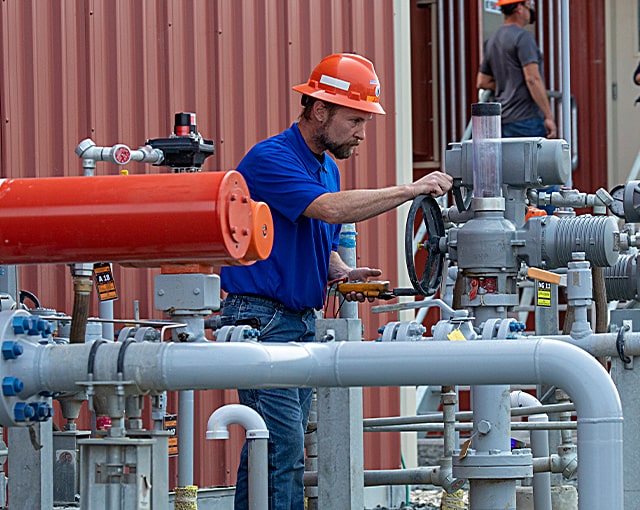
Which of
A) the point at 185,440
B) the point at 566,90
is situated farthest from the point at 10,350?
the point at 566,90

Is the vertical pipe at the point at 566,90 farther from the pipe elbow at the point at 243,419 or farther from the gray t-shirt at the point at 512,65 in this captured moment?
the gray t-shirt at the point at 512,65

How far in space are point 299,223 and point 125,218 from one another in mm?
2159

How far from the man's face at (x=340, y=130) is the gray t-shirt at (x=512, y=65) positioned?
522cm

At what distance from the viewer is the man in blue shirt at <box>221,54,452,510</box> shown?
16.7ft

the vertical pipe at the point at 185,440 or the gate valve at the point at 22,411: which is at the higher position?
the gate valve at the point at 22,411

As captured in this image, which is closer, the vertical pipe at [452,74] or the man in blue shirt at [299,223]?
the man in blue shirt at [299,223]

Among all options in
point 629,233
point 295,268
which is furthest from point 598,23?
point 295,268

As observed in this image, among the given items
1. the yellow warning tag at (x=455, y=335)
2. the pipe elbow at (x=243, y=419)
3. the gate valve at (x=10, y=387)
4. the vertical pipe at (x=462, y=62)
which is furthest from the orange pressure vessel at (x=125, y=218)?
the vertical pipe at (x=462, y=62)

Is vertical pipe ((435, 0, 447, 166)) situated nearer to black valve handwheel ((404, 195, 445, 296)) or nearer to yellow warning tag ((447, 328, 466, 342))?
black valve handwheel ((404, 195, 445, 296))

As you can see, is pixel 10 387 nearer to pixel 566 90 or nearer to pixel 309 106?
pixel 309 106

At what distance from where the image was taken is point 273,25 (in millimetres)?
7961

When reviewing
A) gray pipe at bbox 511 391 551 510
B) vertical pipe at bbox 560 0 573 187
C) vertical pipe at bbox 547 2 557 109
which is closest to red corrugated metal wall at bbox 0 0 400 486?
vertical pipe at bbox 560 0 573 187

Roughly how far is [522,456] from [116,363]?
77.6 inches

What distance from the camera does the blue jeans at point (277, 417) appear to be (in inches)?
201
